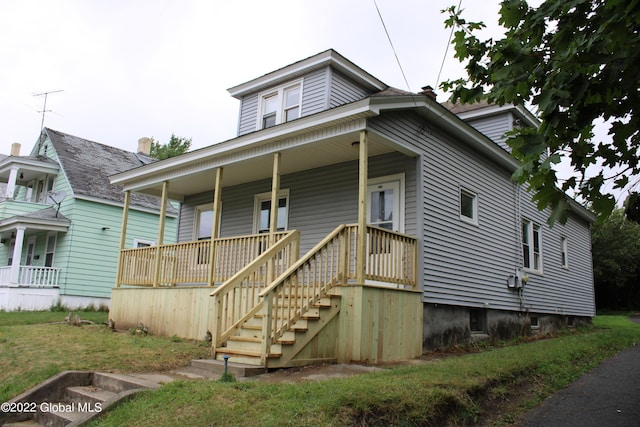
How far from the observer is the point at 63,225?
750 inches

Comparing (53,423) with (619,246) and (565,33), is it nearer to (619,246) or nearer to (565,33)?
(565,33)

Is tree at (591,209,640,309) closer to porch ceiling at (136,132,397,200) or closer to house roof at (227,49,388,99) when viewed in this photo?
house roof at (227,49,388,99)

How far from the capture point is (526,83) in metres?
4.11

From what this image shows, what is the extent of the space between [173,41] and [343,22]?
27.1 ft

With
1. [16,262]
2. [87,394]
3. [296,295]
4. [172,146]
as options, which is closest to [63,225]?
[16,262]

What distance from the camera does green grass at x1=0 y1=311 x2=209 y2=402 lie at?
6.70 metres

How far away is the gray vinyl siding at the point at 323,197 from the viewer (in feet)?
32.4

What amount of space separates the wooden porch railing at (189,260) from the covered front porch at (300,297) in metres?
0.03

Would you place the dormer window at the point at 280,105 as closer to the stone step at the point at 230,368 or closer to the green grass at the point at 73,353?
the green grass at the point at 73,353

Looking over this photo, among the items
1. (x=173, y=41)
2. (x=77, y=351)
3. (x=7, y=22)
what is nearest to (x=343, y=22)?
(x=77, y=351)

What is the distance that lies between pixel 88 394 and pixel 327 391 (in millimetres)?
3038

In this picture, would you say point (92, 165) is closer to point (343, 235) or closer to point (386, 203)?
point (386, 203)

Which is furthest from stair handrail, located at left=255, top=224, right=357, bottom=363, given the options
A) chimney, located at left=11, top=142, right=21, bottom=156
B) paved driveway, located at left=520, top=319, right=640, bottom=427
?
chimney, located at left=11, top=142, right=21, bottom=156

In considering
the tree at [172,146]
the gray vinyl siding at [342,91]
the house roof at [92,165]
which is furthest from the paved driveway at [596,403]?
the tree at [172,146]
